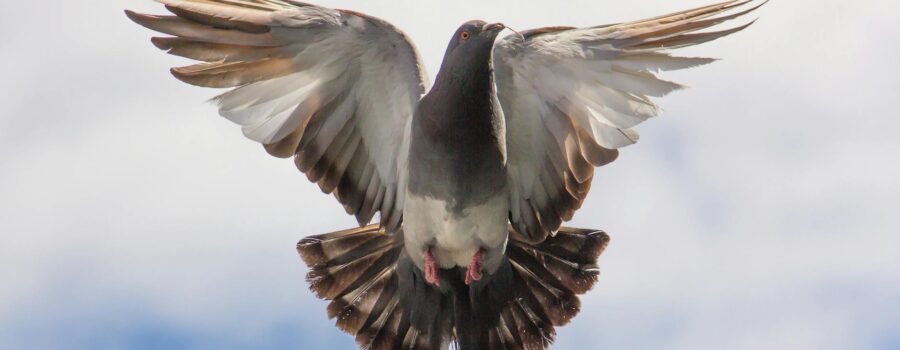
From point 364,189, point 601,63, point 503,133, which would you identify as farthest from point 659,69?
point 364,189

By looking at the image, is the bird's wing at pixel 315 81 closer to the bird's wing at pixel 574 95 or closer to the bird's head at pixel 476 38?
the bird's head at pixel 476 38

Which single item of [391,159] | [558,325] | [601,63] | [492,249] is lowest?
→ [558,325]

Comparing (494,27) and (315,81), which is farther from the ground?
(494,27)

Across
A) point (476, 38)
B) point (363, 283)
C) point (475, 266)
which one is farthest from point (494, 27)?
point (363, 283)

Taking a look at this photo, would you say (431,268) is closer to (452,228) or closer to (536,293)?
(452,228)

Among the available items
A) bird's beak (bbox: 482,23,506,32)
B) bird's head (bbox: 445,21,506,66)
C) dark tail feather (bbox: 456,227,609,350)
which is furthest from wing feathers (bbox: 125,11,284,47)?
dark tail feather (bbox: 456,227,609,350)

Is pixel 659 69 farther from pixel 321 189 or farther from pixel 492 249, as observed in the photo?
pixel 321 189

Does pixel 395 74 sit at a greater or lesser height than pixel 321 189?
greater
